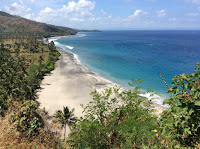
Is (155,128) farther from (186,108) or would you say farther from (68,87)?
(68,87)

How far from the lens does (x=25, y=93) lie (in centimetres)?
3625

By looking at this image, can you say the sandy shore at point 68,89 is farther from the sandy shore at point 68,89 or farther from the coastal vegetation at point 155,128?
the coastal vegetation at point 155,128

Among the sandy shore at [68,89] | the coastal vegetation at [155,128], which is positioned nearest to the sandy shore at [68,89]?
the sandy shore at [68,89]

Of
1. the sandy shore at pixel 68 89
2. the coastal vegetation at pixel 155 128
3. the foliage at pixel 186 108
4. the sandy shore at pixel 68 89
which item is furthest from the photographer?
the sandy shore at pixel 68 89

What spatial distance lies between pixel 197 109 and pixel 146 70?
7067 cm

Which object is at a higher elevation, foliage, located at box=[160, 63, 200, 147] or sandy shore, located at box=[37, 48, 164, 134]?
foliage, located at box=[160, 63, 200, 147]

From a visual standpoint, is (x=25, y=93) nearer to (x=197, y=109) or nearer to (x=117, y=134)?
(x=117, y=134)

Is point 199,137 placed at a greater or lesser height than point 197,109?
lesser

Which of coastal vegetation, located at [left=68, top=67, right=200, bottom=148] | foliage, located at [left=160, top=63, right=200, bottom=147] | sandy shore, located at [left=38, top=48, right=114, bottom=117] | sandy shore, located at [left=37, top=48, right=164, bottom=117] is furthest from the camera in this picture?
sandy shore, located at [left=38, top=48, right=114, bottom=117]

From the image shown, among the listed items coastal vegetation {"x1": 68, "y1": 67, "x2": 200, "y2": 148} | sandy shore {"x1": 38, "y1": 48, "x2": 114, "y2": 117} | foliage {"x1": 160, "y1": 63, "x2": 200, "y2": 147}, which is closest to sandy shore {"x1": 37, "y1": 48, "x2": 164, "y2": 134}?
sandy shore {"x1": 38, "y1": 48, "x2": 114, "y2": 117}

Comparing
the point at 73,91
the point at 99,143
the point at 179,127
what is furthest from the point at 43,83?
the point at 179,127

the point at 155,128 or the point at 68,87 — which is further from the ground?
the point at 155,128

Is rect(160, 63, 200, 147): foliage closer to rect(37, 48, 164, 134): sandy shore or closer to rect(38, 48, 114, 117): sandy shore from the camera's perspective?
rect(37, 48, 164, 134): sandy shore

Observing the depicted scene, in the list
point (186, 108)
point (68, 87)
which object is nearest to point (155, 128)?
point (186, 108)
